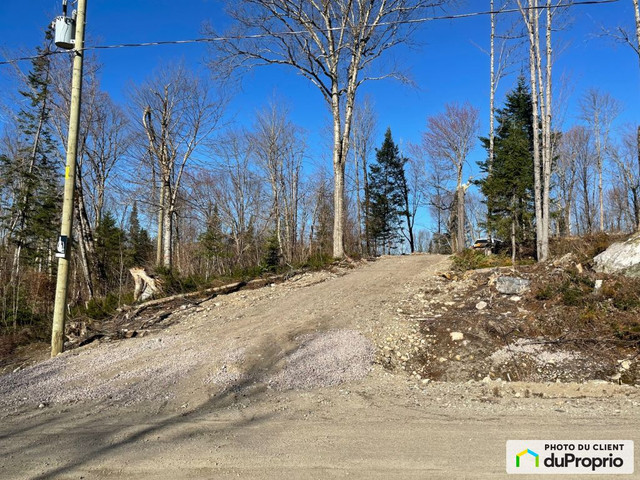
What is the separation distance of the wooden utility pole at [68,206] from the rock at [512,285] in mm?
8916

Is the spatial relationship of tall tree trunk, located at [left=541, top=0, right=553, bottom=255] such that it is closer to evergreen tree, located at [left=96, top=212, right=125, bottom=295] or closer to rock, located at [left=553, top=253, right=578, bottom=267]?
rock, located at [left=553, top=253, right=578, bottom=267]

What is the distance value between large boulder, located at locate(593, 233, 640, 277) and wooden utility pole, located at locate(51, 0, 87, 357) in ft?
36.9

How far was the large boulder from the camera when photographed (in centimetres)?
852

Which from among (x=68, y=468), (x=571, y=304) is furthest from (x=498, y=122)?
(x=68, y=468)

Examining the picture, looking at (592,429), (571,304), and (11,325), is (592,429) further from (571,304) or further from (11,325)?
(11,325)

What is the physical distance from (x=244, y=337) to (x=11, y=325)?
7.63m

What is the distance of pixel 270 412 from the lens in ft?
14.5

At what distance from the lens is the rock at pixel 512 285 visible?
8.76 m

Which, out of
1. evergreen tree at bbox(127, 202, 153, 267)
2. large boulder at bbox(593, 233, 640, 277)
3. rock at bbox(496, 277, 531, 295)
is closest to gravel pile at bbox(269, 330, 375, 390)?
rock at bbox(496, 277, 531, 295)

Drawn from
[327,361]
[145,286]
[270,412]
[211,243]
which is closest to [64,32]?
[145,286]

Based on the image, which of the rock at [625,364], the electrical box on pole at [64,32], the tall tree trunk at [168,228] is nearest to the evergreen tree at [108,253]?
the tall tree trunk at [168,228]

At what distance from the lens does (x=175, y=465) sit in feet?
10.4

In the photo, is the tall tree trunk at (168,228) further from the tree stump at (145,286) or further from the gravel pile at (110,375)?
the gravel pile at (110,375)

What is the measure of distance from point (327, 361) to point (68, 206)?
5.53 meters
